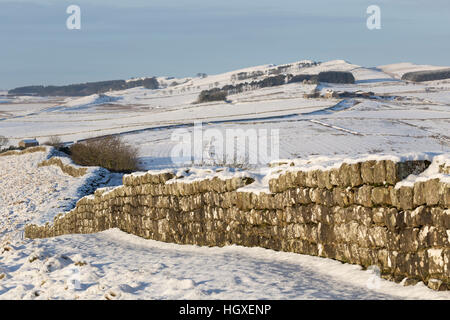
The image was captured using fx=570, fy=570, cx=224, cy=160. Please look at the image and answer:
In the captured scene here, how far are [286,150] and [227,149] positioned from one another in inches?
239

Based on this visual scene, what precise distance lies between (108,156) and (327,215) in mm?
39526

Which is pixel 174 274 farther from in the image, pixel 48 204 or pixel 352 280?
pixel 48 204

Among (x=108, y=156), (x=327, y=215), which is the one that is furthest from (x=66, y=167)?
(x=327, y=215)

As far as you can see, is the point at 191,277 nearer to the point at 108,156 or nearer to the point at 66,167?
the point at 66,167

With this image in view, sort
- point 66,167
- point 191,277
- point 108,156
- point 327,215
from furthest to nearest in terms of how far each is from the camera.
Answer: point 108,156 < point 66,167 < point 327,215 < point 191,277

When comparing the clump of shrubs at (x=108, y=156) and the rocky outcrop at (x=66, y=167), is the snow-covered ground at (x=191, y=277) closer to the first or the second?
the rocky outcrop at (x=66, y=167)

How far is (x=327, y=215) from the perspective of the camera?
10359mm

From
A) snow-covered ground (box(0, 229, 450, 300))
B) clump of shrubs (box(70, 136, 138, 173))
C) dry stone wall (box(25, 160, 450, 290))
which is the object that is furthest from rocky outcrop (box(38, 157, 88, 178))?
snow-covered ground (box(0, 229, 450, 300))

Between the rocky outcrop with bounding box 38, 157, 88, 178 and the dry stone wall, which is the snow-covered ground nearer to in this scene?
the dry stone wall

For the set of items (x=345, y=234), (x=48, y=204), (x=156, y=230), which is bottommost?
(x=48, y=204)

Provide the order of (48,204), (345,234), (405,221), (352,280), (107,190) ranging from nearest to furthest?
(405,221) → (352,280) → (345,234) → (107,190) → (48,204)

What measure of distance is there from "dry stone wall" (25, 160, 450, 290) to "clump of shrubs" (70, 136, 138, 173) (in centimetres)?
Answer: 3134

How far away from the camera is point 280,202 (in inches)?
452
